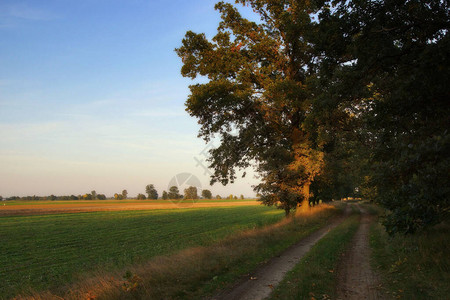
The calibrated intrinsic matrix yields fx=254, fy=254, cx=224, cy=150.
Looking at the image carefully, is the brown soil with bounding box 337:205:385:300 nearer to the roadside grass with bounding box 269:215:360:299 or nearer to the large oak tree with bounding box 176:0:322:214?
the roadside grass with bounding box 269:215:360:299

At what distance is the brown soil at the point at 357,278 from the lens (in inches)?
269

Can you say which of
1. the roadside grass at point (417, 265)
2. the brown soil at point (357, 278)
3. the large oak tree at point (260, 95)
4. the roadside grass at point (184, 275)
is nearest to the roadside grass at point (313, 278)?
the brown soil at point (357, 278)

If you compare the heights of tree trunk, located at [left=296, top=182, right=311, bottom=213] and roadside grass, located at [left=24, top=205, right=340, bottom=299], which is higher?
tree trunk, located at [left=296, top=182, right=311, bottom=213]

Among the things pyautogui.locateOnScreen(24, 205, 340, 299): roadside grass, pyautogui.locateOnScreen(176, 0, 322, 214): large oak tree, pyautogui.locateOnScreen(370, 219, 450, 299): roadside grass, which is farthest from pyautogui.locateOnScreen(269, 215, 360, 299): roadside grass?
pyautogui.locateOnScreen(176, 0, 322, 214): large oak tree

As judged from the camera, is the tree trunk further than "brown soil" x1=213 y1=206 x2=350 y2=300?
Yes

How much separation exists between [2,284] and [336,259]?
55.3ft

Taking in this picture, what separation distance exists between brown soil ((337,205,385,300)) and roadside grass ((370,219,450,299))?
32 centimetres

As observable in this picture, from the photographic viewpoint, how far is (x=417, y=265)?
312 inches

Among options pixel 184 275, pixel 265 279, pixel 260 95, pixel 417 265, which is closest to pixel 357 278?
pixel 417 265

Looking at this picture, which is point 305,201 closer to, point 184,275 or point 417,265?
point 417,265

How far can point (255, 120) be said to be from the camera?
70.6 ft

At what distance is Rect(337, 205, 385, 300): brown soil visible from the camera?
6.83m

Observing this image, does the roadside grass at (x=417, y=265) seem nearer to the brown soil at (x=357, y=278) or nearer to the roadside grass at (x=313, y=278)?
the brown soil at (x=357, y=278)

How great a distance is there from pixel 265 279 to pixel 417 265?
186 inches
